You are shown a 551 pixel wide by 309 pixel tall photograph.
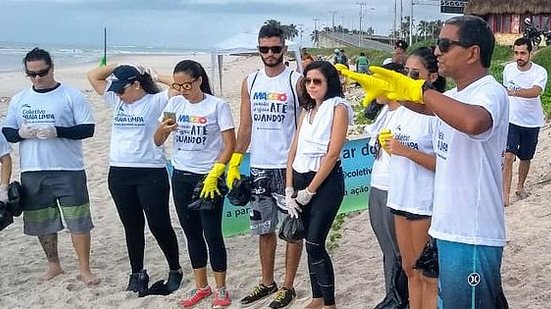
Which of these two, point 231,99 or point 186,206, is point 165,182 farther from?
point 231,99

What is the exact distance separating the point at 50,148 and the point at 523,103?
14.1 ft

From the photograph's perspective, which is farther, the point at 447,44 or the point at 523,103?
the point at 523,103

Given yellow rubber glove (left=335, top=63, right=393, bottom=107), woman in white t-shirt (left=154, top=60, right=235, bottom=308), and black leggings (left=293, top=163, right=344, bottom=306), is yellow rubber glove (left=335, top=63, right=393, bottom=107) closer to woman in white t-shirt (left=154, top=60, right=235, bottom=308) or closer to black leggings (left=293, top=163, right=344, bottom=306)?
black leggings (left=293, top=163, right=344, bottom=306)

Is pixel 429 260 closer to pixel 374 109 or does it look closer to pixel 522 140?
pixel 374 109

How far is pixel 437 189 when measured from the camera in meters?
2.74

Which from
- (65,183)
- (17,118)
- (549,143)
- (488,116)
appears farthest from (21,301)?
(549,143)

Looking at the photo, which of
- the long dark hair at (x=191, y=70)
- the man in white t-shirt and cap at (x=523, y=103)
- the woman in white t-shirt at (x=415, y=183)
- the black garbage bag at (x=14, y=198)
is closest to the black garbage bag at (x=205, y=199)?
the long dark hair at (x=191, y=70)

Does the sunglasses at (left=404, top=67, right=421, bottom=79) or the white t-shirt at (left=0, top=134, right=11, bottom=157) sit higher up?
the sunglasses at (left=404, top=67, right=421, bottom=79)

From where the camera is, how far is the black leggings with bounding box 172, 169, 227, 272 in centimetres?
453

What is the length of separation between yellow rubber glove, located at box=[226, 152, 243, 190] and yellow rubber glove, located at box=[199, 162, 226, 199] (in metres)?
0.05

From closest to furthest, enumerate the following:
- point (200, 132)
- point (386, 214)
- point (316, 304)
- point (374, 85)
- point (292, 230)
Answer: point (374, 85), point (386, 214), point (292, 230), point (316, 304), point (200, 132)

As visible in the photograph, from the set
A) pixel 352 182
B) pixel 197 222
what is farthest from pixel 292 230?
pixel 352 182

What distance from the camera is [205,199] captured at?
4.39m

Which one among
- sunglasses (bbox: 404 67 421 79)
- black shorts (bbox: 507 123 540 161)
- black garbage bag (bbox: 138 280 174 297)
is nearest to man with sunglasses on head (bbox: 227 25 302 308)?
black garbage bag (bbox: 138 280 174 297)
